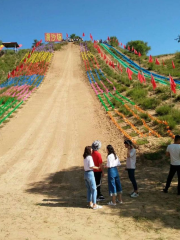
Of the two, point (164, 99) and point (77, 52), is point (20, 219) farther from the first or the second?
point (77, 52)

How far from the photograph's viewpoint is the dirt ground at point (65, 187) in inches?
197

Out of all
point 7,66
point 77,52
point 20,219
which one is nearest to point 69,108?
point 20,219

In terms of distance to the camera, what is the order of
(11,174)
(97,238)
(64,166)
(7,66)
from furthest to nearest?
(7,66) < (64,166) < (11,174) < (97,238)

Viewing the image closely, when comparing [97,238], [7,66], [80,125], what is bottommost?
[97,238]

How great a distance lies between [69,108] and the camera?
2023cm

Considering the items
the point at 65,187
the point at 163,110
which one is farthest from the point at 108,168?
the point at 163,110

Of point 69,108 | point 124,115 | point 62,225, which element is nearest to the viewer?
point 62,225

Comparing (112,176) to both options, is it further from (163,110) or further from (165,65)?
(165,65)

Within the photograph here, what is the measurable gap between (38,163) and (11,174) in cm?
140

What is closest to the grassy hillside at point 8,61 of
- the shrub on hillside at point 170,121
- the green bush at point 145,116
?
the green bush at point 145,116

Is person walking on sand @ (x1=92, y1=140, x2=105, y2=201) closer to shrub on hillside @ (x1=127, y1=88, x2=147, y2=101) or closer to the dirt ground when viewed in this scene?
the dirt ground

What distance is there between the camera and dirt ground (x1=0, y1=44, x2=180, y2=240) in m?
5.02

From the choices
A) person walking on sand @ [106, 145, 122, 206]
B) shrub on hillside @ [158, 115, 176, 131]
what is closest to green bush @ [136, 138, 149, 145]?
shrub on hillside @ [158, 115, 176, 131]

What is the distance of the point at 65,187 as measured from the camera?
26.3 feet
